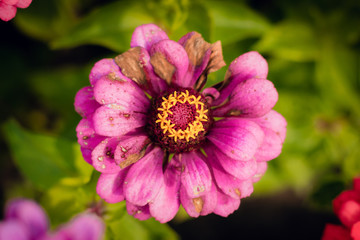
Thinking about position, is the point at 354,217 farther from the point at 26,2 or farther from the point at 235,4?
the point at 26,2

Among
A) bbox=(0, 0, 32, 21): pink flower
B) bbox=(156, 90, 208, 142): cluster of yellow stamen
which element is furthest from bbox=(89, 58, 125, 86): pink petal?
bbox=(0, 0, 32, 21): pink flower

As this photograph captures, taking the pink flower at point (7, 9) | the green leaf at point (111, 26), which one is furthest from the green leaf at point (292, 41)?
the pink flower at point (7, 9)

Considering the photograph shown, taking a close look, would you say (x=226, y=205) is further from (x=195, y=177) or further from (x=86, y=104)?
(x=86, y=104)

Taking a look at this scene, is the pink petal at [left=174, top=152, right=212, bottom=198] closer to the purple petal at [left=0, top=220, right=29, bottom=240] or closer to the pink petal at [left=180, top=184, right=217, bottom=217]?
the pink petal at [left=180, top=184, right=217, bottom=217]

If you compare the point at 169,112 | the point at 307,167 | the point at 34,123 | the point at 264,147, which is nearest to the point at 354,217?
the point at 264,147

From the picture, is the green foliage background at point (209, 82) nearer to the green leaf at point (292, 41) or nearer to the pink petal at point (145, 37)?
the green leaf at point (292, 41)
